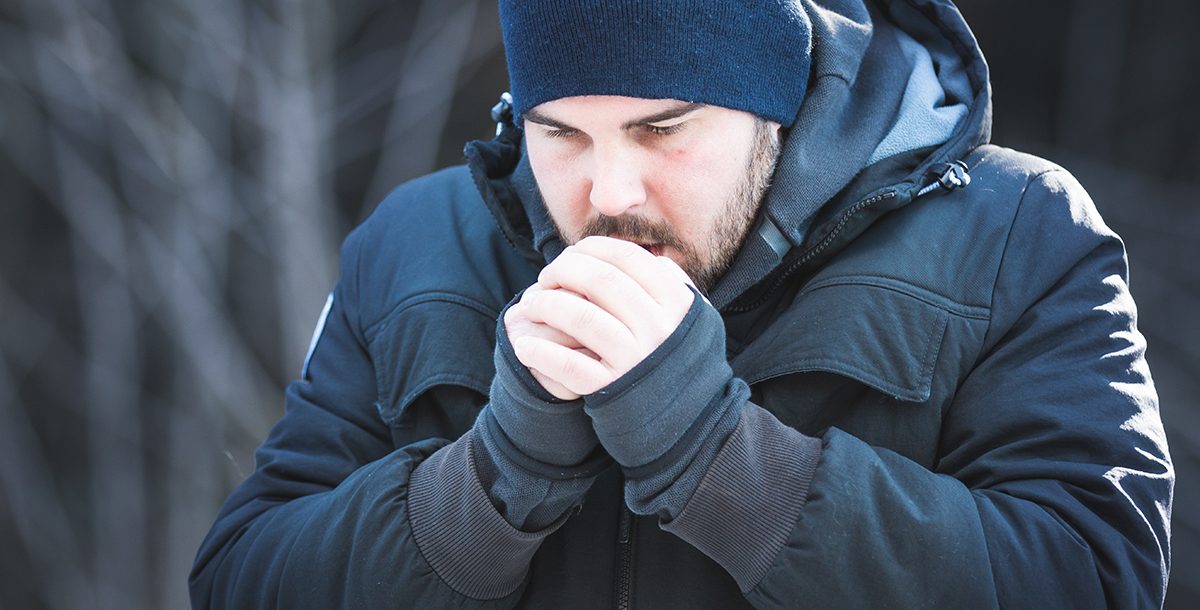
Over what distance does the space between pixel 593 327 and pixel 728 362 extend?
33cm

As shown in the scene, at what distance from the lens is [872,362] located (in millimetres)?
1356

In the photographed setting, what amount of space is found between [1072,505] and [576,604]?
0.56 meters

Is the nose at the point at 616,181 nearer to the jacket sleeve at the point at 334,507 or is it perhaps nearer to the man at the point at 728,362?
the man at the point at 728,362

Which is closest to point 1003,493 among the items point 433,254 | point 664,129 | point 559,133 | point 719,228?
point 719,228

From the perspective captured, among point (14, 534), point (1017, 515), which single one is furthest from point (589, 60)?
point (14, 534)

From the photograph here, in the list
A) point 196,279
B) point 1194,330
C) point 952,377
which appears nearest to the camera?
point 952,377

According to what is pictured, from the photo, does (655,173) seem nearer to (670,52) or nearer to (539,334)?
(670,52)

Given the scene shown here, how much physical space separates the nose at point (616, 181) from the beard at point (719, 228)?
3cm

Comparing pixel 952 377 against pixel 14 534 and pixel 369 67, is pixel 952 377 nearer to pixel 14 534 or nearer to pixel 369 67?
pixel 369 67

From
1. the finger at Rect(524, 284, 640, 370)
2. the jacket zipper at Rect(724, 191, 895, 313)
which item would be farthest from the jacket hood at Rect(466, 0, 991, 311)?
the finger at Rect(524, 284, 640, 370)

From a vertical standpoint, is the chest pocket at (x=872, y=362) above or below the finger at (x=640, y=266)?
A: below

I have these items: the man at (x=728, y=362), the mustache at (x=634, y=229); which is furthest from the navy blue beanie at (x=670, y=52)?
the mustache at (x=634, y=229)

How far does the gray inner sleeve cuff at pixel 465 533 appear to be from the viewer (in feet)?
4.22

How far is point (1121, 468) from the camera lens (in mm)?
1269
